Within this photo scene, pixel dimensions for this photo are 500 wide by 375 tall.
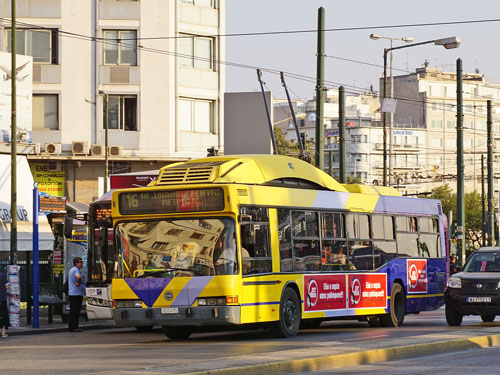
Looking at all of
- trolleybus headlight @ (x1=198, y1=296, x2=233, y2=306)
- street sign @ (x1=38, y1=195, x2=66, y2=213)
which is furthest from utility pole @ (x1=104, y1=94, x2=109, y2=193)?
trolleybus headlight @ (x1=198, y1=296, x2=233, y2=306)

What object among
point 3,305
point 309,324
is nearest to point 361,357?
point 3,305

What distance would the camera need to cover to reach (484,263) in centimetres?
2553

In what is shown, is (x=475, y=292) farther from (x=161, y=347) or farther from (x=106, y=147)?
(x=106, y=147)

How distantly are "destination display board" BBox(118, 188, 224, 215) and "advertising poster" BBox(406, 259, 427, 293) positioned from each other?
23.9 ft

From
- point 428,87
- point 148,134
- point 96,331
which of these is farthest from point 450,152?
point 96,331

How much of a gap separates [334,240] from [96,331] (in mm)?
6644

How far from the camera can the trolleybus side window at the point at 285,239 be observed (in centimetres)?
2122

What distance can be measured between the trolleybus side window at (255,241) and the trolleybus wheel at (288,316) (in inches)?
33.0

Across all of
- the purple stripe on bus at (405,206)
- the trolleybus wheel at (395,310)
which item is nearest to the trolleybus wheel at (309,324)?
the trolleybus wheel at (395,310)

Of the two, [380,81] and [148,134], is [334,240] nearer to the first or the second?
[148,134]

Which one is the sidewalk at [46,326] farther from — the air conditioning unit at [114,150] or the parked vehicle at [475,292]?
the air conditioning unit at [114,150]

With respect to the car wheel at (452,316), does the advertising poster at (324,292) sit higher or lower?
higher

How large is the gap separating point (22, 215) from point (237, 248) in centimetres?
1848

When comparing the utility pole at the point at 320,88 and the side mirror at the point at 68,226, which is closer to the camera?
the side mirror at the point at 68,226
